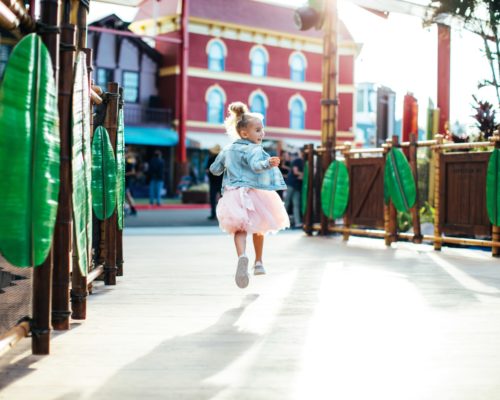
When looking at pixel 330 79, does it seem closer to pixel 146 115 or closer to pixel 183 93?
pixel 183 93

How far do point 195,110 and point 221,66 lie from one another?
253cm

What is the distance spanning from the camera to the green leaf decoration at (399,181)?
984cm

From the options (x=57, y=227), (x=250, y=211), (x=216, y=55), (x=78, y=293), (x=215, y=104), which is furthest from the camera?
(x=215, y=104)

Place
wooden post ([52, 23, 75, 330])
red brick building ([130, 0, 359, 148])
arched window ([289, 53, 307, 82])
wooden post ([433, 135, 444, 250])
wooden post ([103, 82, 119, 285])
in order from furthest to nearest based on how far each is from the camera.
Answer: arched window ([289, 53, 307, 82]), red brick building ([130, 0, 359, 148]), wooden post ([433, 135, 444, 250]), wooden post ([103, 82, 119, 285]), wooden post ([52, 23, 75, 330])

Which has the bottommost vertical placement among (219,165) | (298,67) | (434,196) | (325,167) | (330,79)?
(434,196)

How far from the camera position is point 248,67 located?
35188 millimetres

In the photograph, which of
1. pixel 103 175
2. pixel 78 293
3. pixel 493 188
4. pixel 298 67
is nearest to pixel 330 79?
pixel 493 188

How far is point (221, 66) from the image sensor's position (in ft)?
113

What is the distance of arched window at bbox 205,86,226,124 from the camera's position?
34125mm

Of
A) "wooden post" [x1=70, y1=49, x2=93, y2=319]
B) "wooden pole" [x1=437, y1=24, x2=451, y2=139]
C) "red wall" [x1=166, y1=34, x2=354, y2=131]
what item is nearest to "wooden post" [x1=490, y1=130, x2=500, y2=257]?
"wooden pole" [x1=437, y1=24, x2=451, y2=139]

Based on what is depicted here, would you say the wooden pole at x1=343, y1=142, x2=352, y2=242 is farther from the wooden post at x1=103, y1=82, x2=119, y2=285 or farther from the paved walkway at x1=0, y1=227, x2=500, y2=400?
the wooden post at x1=103, y1=82, x2=119, y2=285

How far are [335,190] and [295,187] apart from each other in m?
3.15

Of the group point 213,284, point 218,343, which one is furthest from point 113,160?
point 218,343

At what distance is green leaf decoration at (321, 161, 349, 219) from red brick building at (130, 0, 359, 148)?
21871mm
